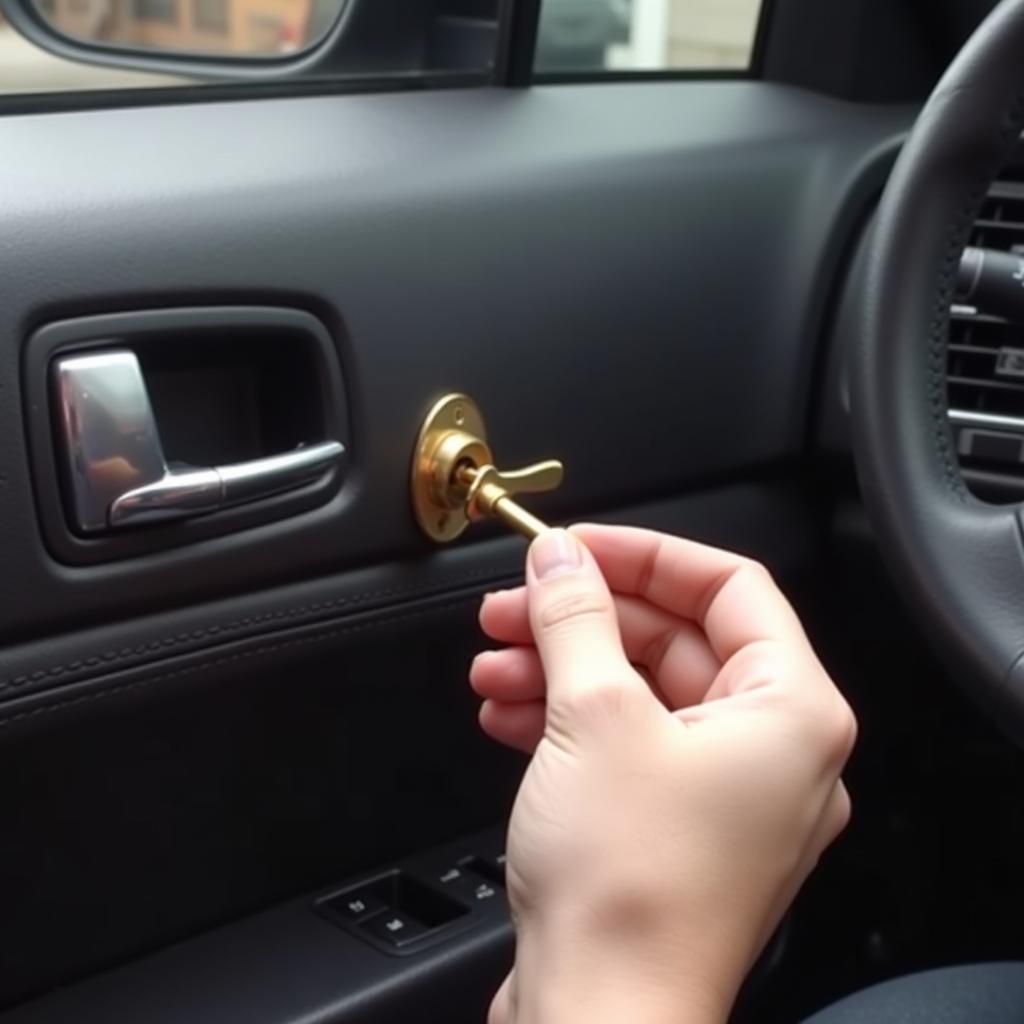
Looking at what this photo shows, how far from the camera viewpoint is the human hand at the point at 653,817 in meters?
0.62

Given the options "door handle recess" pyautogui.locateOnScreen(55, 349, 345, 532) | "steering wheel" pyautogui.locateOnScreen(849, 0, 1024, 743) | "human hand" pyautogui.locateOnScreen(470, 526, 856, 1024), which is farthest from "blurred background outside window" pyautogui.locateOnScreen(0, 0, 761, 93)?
"human hand" pyautogui.locateOnScreen(470, 526, 856, 1024)

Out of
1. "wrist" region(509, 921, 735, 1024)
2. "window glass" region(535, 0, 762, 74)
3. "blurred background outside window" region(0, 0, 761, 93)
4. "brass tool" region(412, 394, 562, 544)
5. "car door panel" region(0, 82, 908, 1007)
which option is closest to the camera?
"wrist" region(509, 921, 735, 1024)

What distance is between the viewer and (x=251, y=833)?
1051 millimetres

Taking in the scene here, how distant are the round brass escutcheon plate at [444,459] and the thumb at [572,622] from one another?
0.31 meters

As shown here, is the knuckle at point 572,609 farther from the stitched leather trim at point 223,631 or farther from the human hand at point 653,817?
the stitched leather trim at point 223,631

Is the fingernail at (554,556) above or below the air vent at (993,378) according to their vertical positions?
above

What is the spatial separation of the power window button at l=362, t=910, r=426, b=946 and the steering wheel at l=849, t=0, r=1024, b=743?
38cm

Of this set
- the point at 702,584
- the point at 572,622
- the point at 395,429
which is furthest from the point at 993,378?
the point at 572,622

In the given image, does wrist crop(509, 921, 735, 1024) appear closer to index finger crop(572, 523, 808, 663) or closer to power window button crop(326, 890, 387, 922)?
index finger crop(572, 523, 808, 663)

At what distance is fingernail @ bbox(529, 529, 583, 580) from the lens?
0.71 m

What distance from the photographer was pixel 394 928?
108 cm

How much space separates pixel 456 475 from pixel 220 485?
159mm

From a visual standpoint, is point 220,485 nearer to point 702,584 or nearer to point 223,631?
point 223,631

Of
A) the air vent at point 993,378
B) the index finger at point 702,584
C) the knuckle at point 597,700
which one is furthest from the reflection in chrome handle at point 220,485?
the air vent at point 993,378
